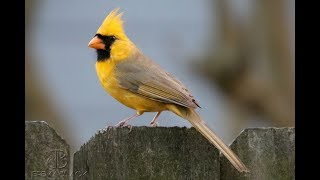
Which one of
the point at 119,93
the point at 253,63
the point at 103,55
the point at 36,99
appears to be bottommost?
the point at 36,99

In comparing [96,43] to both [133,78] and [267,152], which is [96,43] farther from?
[267,152]

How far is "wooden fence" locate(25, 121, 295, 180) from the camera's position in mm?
3598

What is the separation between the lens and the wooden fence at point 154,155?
11.8ft

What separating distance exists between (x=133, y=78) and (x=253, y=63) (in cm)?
167

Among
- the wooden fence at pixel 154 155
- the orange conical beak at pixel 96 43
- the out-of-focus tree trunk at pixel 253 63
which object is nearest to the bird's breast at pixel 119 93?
the orange conical beak at pixel 96 43

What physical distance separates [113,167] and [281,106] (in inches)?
104

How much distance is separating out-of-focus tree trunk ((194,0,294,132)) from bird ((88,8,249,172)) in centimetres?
132

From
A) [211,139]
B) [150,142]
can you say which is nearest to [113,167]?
[150,142]

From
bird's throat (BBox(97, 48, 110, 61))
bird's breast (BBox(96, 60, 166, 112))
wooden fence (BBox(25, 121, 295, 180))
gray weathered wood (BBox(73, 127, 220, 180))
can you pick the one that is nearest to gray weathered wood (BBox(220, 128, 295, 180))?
wooden fence (BBox(25, 121, 295, 180))

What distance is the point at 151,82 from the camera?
4.64 meters

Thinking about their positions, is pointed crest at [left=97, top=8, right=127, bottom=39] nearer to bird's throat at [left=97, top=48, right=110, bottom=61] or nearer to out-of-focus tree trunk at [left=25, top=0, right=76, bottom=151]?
bird's throat at [left=97, top=48, right=110, bottom=61]

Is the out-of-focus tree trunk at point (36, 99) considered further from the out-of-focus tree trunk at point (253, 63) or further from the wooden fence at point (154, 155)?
the wooden fence at point (154, 155)

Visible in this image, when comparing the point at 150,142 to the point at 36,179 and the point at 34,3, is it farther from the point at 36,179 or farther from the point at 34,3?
the point at 34,3

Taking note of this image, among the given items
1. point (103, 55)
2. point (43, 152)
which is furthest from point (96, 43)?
point (43, 152)
